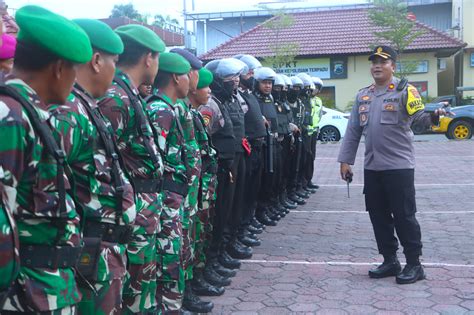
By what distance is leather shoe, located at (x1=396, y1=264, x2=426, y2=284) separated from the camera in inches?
211

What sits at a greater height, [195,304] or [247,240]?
[195,304]

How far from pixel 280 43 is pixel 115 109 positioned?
93.4 ft

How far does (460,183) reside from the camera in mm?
11289

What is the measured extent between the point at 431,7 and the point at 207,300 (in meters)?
34.6

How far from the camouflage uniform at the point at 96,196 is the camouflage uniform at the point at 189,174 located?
1.43 m

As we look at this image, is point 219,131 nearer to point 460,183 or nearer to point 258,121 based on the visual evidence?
point 258,121

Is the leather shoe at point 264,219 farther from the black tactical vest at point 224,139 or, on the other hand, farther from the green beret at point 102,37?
the green beret at point 102,37

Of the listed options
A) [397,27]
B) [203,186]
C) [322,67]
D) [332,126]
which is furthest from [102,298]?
[322,67]

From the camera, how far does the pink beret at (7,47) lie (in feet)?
9.11

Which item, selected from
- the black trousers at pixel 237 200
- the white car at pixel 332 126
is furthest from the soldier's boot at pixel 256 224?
the white car at pixel 332 126

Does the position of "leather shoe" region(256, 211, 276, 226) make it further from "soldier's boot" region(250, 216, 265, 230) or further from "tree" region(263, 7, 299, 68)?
"tree" region(263, 7, 299, 68)

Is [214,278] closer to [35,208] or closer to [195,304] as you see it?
[195,304]

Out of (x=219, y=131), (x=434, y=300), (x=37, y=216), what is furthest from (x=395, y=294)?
(x=37, y=216)

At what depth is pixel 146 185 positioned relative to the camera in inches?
130
